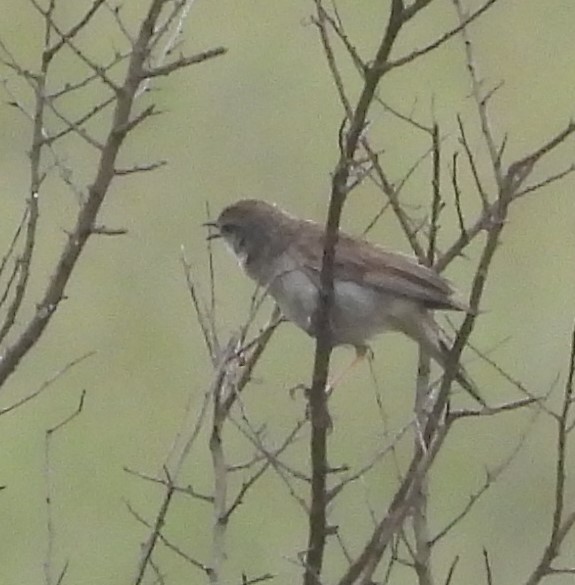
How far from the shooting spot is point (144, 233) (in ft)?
33.3

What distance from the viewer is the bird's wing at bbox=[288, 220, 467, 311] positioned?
4.81m

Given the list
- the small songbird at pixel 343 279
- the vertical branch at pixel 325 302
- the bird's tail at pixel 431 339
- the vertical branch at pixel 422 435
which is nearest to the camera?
the vertical branch at pixel 325 302

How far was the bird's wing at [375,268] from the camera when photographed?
189 inches

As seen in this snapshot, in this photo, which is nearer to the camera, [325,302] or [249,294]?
[325,302]

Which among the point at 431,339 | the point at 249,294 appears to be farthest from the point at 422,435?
the point at 249,294

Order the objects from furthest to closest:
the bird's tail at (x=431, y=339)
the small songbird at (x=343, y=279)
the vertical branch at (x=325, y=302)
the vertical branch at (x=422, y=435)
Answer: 1. the small songbird at (x=343, y=279)
2. the bird's tail at (x=431, y=339)
3. the vertical branch at (x=422, y=435)
4. the vertical branch at (x=325, y=302)

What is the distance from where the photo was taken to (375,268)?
511 cm

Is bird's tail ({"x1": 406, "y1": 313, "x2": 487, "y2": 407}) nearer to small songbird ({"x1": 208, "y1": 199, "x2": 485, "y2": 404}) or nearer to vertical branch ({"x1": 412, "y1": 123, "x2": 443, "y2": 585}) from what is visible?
small songbird ({"x1": 208, "y1": 199, "x2": 485, "y2": 404})

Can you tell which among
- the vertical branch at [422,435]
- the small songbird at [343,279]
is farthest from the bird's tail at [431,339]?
the vertical branch at [422,435]

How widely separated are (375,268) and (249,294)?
4163 mm

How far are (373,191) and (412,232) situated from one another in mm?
6048

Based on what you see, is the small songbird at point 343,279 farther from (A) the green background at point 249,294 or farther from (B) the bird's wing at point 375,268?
(A) the green background at point 249,294

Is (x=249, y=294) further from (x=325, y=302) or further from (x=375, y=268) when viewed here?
(x=325, y=302)

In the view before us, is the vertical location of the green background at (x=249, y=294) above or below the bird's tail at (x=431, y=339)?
above
